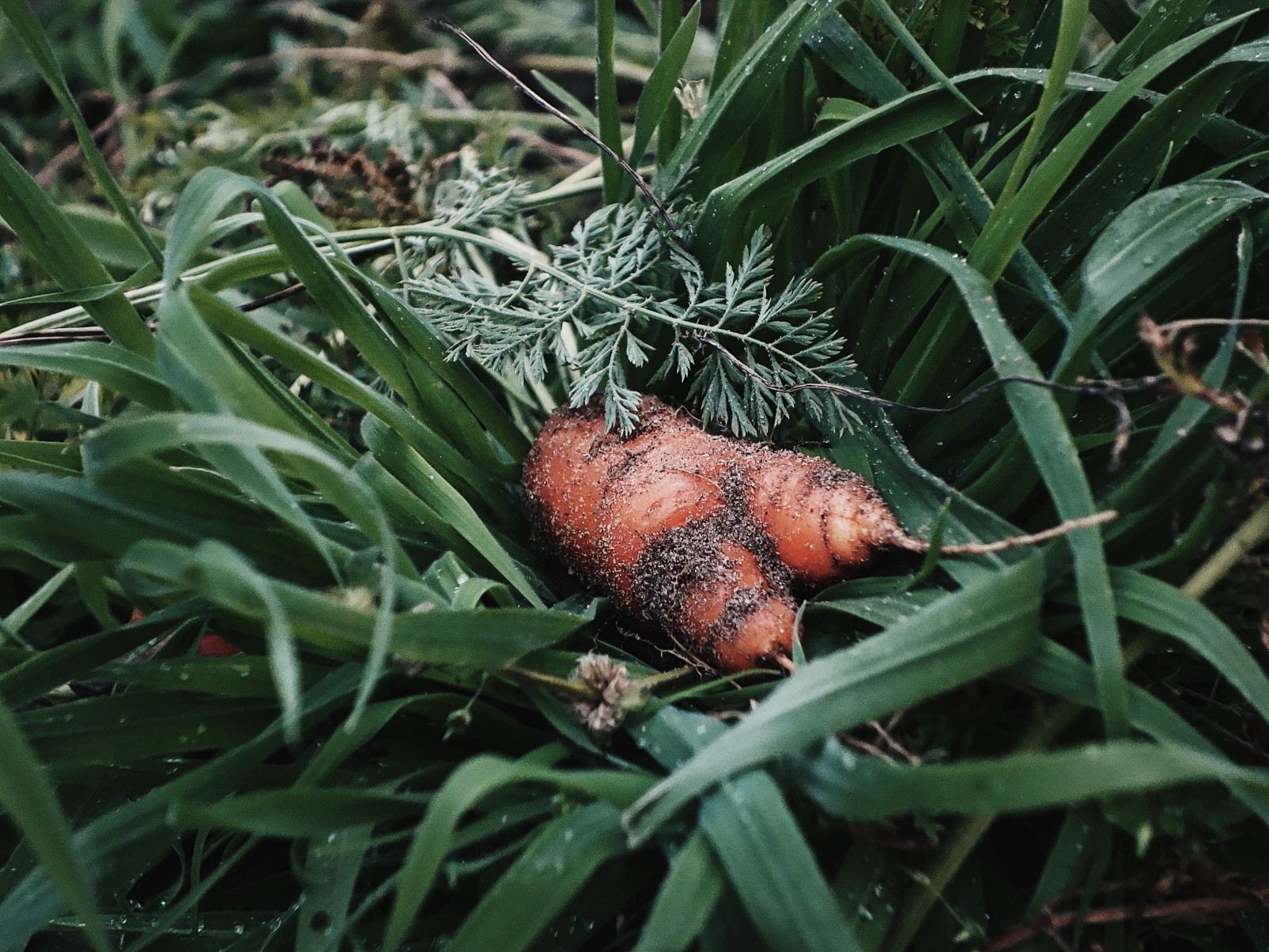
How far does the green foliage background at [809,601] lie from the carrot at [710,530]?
0.12 feet

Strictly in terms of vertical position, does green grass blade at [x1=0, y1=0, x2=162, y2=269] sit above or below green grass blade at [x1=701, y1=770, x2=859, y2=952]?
above

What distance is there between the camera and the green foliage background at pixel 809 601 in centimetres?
62

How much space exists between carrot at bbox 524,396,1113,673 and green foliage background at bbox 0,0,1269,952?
4 centimetres

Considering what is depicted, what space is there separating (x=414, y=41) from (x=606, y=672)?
171cm

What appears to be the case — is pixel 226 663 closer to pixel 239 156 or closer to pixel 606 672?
pixel 606 672

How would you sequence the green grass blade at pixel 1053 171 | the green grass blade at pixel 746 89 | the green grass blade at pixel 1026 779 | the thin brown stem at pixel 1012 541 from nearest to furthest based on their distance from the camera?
the green grass blade at pixel 1026 779, the thin brown stem at pixel 1012 541, the green grass blade at pixel 1053 171, the green grass blade at pixel 746 89

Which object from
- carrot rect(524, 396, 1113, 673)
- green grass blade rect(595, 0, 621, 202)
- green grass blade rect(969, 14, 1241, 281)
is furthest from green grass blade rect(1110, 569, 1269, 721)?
green grass blade rect(595, 0, 621, 202)

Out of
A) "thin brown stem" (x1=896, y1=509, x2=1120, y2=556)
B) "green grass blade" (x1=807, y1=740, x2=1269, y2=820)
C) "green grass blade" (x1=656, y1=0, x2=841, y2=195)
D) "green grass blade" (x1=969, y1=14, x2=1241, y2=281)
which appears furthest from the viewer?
"green grass blade" (x1=656, y1=0, x2=841, y2=195)

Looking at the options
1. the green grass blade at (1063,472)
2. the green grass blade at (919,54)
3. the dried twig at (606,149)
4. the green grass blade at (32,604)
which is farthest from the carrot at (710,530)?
the green grass blade at (32,604)

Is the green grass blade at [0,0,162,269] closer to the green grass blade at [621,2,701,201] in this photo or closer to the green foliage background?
the green foliage background

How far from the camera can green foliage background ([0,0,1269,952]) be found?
617 mm

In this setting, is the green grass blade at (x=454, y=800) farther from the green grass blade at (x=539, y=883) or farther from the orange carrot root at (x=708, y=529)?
the orange carrot root at (x=708, y=529)

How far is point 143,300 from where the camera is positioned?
39.8 inches

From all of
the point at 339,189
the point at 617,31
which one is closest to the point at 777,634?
the point at 339,189
